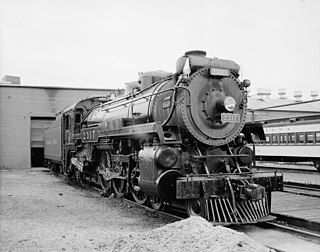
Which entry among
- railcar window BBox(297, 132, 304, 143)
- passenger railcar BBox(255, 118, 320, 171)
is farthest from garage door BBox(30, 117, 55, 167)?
railcar window BBox(297, 132, 304, 143)

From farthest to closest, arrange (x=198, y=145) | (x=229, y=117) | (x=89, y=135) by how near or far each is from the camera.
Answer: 1. (x=89, y=135)
2. (x=198, y=145)
3. (x=229, y=117)

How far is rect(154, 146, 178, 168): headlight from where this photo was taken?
24.1ft

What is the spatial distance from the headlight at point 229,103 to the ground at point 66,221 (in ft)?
8.18

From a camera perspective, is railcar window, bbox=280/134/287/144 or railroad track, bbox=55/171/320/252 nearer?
railroad track, bbox=55/171/320/252

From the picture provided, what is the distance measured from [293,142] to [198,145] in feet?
52.4

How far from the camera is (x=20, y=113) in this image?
26719 mm

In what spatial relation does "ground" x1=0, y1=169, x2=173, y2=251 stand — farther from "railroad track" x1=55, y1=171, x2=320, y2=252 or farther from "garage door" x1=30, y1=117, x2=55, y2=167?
"garage door" x1=30, y1=117, x2=55, y2=167

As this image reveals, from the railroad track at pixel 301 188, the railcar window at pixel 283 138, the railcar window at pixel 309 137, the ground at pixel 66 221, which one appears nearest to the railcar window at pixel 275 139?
the railcar window at pixel 283 138

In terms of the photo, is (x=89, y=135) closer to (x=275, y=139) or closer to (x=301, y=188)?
(x=301, y=188)

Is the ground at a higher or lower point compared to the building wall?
lower

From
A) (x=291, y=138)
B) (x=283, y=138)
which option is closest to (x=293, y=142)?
(x=291, y=138)

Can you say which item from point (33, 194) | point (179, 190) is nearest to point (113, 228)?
point (179, 190)

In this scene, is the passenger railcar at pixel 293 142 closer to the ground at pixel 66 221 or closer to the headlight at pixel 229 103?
the ground at pixel 66 221

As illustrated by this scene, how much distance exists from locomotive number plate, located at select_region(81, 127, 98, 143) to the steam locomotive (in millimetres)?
1824
